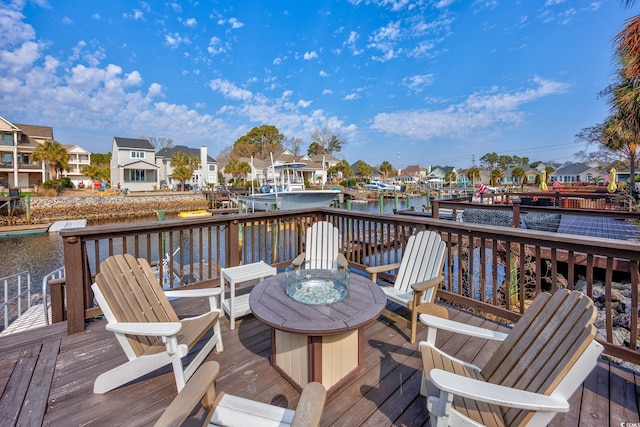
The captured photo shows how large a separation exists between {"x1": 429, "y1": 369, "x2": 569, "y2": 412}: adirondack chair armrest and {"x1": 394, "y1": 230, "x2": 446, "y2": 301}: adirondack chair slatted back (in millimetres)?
1473

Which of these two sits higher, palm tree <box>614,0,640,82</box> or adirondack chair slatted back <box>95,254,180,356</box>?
palm tree <box>614,0,640,82</box>

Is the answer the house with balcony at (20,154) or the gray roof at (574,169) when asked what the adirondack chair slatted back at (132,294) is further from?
the gray roof at (574,169)

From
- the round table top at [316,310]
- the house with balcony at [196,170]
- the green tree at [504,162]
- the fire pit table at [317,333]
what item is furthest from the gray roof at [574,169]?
the fire pit table at [317,333]

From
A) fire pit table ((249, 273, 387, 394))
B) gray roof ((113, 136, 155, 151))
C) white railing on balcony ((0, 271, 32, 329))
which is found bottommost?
white railing on balcony ((0, 271, 32, 329))

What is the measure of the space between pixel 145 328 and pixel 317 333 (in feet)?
3.42

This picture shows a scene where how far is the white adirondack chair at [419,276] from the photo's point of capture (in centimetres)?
242

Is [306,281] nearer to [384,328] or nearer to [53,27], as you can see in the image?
[384,328]

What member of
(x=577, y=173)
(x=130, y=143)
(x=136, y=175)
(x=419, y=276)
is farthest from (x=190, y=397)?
(x=577, y=173)

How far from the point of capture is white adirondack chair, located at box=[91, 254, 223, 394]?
1.75 metres

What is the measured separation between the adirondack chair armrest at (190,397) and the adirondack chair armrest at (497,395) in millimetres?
939

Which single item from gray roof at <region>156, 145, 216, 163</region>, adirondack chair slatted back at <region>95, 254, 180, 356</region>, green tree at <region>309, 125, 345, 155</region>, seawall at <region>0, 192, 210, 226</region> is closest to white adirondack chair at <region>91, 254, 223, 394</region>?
adirondack chair slatted back at <region>95, 254, 180, 356</region>

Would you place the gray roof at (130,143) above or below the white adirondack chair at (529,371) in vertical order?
above

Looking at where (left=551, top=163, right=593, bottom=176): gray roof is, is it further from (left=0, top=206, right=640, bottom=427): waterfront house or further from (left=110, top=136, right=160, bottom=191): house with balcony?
(left=110, top=136, right=160, bottom=191): house with balcony

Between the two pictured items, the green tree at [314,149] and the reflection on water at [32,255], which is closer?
the reflection on water at [32,255]
